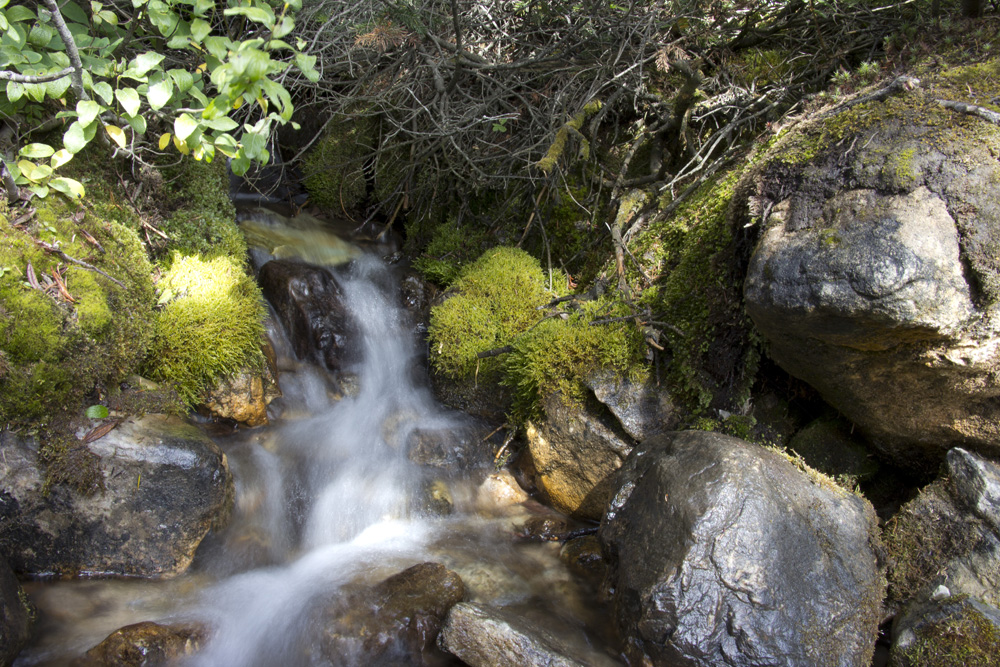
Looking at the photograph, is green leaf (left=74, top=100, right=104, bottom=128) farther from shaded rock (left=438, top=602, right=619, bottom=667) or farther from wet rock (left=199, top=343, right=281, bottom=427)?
shaded rock (left=438, top=602, right=619, bottom=667)

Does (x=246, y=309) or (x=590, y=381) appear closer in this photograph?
(x=590, y=381)

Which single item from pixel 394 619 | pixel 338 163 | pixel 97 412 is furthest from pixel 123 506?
pixel 338 163

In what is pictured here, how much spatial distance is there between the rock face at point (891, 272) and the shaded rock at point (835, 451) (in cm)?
16

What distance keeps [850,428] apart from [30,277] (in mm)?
5541

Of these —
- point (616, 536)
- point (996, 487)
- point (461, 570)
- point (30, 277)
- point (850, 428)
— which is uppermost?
point (996, 487)

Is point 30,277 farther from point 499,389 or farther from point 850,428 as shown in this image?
point 850,428

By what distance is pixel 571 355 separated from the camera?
14.7 ft

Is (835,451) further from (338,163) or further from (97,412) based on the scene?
(338,163)

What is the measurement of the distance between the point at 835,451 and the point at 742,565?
1.33 metres

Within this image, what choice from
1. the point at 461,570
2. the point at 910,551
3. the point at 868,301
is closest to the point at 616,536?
the point at 461,570

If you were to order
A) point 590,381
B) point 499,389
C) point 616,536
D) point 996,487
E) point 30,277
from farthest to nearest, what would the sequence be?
1. point 499,389
2. point 590,381
3. point 30,277
4. point 616,536
5. point 996,487

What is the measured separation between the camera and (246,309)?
4824 mm

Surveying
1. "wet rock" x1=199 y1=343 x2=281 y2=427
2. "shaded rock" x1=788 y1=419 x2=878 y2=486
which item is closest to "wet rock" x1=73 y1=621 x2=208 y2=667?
"wet rock" x1=199 y1=343 x2=281 y2=427

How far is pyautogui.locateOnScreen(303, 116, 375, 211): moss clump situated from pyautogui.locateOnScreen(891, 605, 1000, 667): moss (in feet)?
21.7
